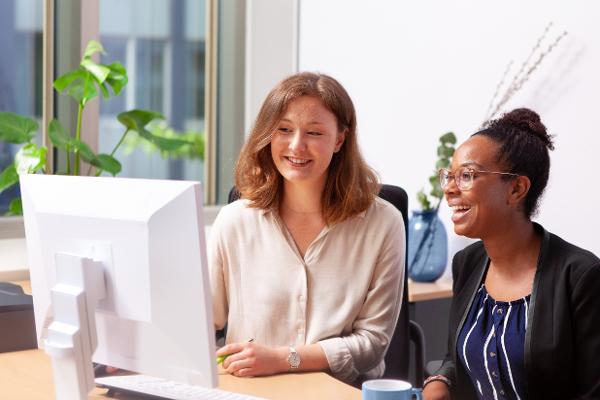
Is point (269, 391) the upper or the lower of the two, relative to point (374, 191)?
lower

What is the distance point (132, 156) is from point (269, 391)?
2.22 metres

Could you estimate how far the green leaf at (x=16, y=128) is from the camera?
2.91 m

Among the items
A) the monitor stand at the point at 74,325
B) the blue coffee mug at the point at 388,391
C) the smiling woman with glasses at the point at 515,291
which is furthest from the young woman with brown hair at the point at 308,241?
the monitor stand at the point at 74,325

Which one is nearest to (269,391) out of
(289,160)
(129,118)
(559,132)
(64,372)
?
(64,372)

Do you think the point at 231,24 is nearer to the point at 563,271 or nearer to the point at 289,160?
the point at 289,160

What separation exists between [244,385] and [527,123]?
2.68 ft

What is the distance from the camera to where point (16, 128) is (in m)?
2.93

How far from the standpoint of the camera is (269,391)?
173 centimetres

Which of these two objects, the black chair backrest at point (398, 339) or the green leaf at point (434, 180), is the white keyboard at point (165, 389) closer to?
the black chair backrest at point (398, 339)

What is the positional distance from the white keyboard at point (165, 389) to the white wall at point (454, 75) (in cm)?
145

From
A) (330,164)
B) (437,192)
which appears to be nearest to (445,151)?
(437,192)

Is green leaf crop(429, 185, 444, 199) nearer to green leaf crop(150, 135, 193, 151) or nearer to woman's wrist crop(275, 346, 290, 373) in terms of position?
green leaf crop(150, 135, 193, 151)

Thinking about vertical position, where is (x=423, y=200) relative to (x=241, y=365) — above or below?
above

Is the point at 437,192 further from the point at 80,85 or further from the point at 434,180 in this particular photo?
the point at 80,85
